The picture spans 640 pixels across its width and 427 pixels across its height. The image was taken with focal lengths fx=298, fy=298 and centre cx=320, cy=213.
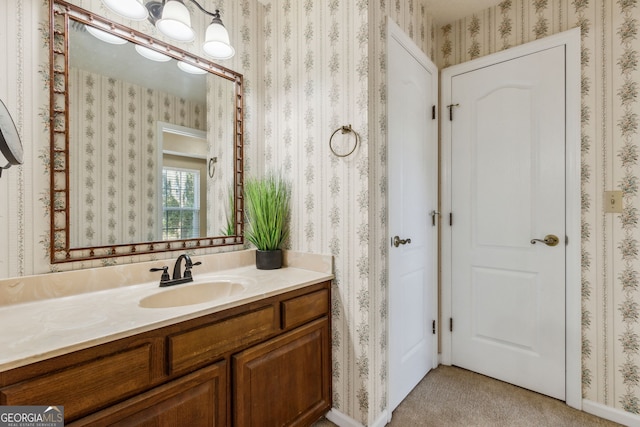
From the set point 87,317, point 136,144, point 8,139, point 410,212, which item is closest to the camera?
point 8,139

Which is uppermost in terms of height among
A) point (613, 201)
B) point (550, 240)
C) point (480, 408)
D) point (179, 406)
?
point (613, 201)

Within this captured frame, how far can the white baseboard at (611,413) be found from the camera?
1594 mm

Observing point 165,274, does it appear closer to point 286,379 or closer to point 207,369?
point 207,369

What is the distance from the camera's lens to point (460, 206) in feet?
7.15

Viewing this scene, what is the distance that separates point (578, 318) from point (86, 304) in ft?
8.11

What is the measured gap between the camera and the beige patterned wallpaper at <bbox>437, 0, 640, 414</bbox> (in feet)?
5.24

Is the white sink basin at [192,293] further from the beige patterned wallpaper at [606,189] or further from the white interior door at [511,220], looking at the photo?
the beige patterned wallpaper at [606,189]

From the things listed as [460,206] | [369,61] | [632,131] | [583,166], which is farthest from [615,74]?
[369,61]

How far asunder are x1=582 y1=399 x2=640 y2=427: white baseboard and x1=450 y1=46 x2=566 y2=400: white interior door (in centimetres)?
14

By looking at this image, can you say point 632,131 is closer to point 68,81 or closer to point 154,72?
point 154,72

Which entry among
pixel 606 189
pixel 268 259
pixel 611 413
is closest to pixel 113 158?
pixel 268 259

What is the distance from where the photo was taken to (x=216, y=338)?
1104mm

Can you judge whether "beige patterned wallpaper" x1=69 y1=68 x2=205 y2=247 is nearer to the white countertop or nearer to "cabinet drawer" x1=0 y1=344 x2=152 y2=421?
the white countertop

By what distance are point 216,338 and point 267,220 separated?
0.79 meters
